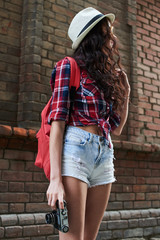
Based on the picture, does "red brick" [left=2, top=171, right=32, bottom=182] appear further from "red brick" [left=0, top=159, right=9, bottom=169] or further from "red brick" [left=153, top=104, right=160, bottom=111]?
"red brick" [left=153, top=104, right=160, bottom=111]

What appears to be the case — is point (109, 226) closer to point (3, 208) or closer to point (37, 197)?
point (37, 197)

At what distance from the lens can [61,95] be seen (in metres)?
1.49

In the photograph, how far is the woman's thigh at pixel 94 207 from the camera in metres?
1.52

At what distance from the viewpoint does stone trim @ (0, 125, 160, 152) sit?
370 cm

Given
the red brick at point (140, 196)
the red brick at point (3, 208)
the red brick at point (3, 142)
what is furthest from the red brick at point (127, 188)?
the red brick at point (3, 142)

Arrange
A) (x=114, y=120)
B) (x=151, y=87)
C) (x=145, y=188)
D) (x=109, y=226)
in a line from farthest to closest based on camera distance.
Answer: (x=151, y=87)
(x=145, y=188)
(x=109, y=226)
(x=114, y=120)

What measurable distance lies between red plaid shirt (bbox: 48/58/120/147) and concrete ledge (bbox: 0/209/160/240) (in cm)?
256

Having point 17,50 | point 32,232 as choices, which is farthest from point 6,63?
point 32,232

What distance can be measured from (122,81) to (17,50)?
117 inches

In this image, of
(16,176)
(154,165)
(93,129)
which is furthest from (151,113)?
(93,129)

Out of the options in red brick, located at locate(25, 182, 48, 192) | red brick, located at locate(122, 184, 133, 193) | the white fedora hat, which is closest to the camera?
the white fedora hat

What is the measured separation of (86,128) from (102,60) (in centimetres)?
37

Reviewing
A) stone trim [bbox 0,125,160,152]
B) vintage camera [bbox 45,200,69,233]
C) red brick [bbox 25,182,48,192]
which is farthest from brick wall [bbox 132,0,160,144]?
vintage camera [bbox 45,200,69,233]

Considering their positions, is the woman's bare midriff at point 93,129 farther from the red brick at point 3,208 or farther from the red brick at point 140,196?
the red brick at point 140,196
